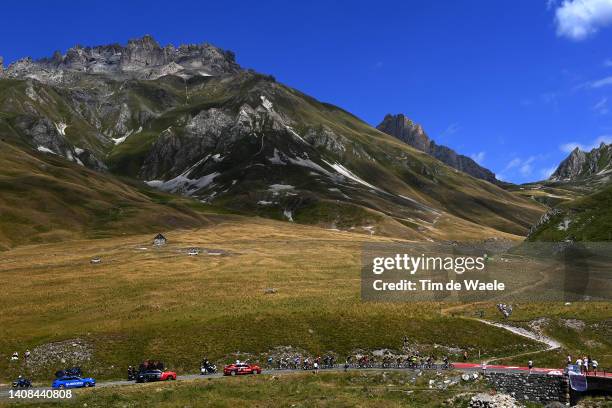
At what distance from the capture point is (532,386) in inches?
1839

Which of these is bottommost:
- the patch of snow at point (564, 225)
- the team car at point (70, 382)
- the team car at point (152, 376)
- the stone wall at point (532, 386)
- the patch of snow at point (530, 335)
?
the team car at point (70, 382)

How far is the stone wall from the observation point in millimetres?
45469

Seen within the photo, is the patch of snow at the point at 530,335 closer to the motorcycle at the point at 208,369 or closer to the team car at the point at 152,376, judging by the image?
the motorcycle at the point at 208,369

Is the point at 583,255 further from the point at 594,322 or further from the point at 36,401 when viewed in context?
the point at 36,401

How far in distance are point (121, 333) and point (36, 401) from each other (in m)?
21.8

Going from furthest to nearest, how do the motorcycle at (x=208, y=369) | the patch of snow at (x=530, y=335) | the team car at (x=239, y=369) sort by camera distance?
the patch of snow at (x=530, y=335), the motorcycle at (x=208, y=369), the team car at (x=239, y=369)

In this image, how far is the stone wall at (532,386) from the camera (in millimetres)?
45469

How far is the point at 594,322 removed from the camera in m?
70.2

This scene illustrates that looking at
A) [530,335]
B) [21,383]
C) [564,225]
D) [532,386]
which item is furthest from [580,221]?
[21,383]

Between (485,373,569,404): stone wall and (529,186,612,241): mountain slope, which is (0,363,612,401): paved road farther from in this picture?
(529,186,612,241): mountain slope

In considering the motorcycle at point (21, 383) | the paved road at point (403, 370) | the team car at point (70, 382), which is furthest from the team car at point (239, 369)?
the motorcycle at point (21, 383)

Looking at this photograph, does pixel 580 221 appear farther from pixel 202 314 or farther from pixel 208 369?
pixel 208 369

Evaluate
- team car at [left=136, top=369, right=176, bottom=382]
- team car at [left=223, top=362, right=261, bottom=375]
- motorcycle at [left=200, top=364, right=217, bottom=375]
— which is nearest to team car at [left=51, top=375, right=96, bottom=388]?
team car at [left=136, top=369, right=176, bottom=382]

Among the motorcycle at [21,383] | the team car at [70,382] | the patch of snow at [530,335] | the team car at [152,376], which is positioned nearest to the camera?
the team car at [70,382]
